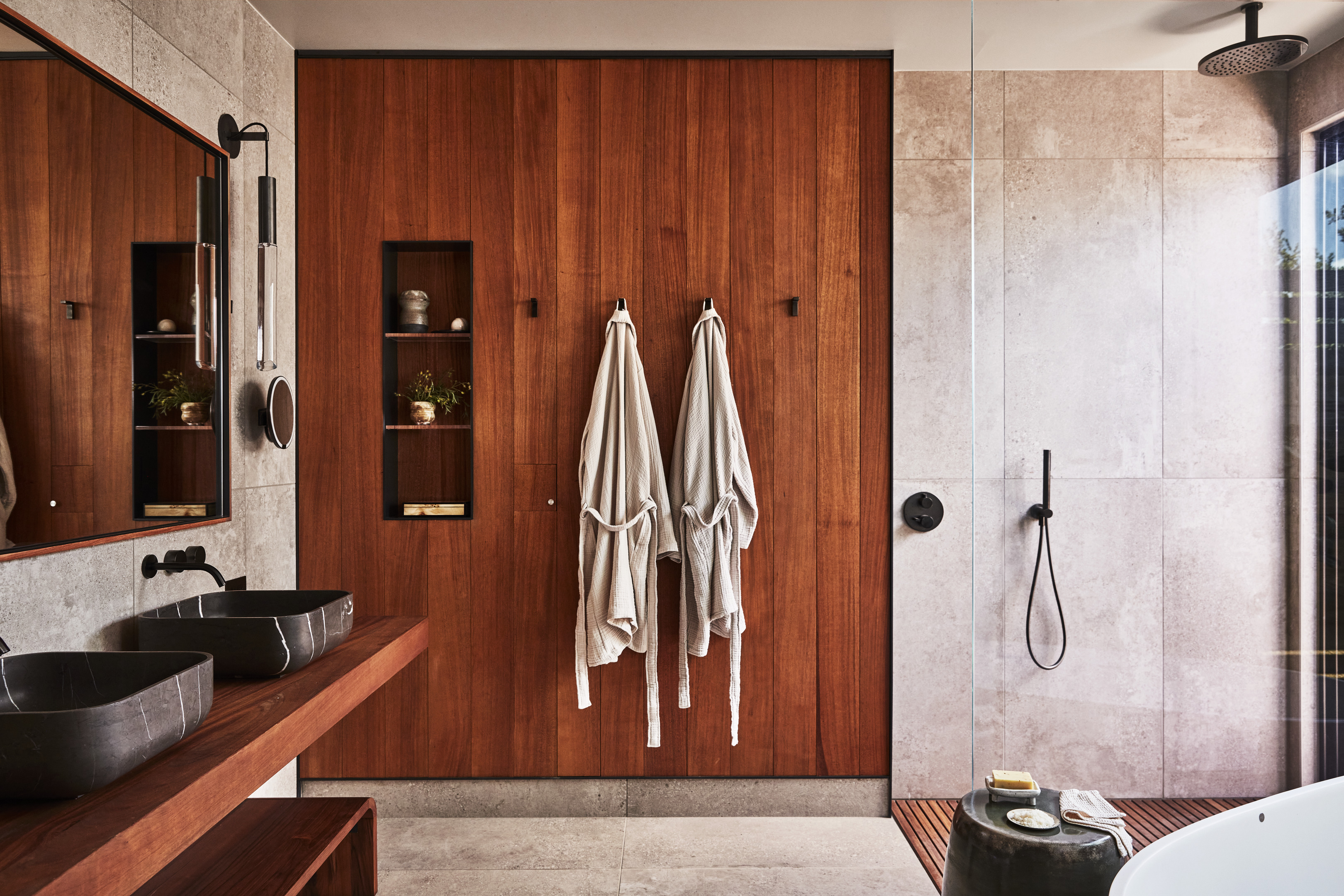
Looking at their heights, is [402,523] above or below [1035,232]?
below

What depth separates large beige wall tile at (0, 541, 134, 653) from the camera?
1432 millimetres

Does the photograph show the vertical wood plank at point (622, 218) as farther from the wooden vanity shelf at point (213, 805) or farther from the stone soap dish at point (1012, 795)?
the stone soap dish at point (1012, 795)

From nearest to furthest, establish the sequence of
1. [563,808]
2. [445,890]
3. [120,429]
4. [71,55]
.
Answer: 1. [71,55]
2. [120,429]
3. [445,890]
4. [563,808]

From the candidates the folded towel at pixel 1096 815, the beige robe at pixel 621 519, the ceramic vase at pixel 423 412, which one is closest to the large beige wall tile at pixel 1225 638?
the folded towel at pixel 1096 815

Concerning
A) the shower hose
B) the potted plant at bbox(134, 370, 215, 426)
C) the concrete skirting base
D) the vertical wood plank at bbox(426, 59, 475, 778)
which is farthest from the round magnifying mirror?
the shower hose

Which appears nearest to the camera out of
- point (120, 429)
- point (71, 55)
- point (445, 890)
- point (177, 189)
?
point (71, 55)

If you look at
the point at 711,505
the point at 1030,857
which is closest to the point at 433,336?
the point at 711,505

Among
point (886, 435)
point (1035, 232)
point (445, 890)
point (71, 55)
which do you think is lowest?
point (445, 890)

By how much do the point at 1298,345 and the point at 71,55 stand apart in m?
2.54

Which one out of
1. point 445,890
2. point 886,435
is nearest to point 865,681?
point 886,435

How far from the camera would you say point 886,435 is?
8.57ft

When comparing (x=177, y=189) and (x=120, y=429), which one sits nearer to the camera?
(x=120, y=429)

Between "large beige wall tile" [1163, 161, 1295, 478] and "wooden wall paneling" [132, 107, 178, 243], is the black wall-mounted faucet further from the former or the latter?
"large beige wall tile" [1163, 161, 1295, 478]

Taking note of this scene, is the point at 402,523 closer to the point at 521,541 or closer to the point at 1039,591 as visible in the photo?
the point at 521,541
